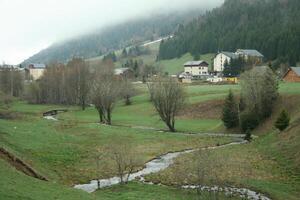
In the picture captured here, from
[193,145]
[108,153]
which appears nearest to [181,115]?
[193,145]

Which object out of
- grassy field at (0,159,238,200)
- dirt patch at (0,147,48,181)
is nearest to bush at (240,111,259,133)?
grassy field at (0,159,238,200)

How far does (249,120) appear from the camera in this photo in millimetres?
75250

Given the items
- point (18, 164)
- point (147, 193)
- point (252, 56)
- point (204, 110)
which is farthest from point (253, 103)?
point (252, 56)

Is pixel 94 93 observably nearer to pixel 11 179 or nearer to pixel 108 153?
pixel 108 153

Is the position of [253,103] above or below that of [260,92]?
below

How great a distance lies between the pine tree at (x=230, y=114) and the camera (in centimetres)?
7700

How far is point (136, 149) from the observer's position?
59.7 m

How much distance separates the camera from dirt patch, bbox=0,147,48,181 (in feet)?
125

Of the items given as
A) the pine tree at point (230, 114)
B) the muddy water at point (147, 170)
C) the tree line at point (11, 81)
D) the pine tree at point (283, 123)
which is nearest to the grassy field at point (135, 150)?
the pine tree at point (283, 123)

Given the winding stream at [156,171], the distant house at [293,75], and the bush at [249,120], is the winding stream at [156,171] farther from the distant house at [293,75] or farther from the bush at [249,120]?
the distant house at [293,75]

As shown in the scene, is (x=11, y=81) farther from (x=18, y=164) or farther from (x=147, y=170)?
(x=18, y=164)

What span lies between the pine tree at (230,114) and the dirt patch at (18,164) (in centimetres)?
4463

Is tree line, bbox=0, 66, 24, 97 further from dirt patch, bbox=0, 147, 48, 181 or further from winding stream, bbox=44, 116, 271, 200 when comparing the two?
dirt patch, bbox=0, 147, 48, 181

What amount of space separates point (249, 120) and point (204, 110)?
20161 mm
